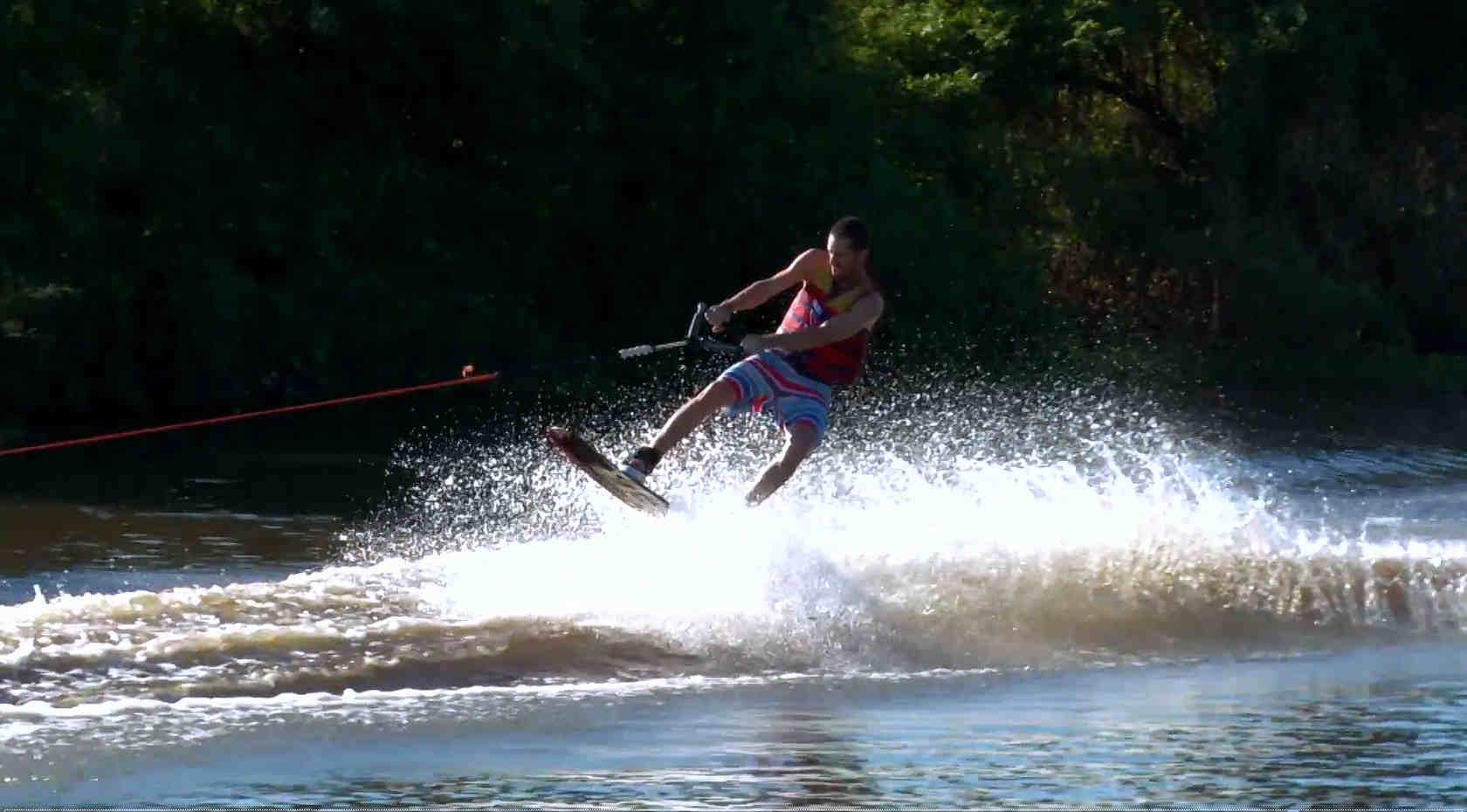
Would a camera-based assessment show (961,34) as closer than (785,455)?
No

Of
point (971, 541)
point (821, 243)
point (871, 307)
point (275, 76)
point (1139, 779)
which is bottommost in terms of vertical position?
point (1139, 779)

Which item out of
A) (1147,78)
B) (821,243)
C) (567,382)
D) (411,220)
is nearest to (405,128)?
(411,220)

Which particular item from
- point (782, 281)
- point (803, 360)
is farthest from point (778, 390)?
point (782, 281)

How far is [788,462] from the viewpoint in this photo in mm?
9672

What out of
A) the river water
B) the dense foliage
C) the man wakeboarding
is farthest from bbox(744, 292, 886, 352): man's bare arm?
the dense foliage

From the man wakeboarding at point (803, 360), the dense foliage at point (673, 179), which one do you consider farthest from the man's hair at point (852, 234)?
the dense foliage at point (673, 179)

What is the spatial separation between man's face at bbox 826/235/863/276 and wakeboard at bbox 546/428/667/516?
4.09 feet

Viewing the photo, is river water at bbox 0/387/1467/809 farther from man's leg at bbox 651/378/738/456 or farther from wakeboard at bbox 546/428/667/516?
man's leg at bbox 651/378/738/456

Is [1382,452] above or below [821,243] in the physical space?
below

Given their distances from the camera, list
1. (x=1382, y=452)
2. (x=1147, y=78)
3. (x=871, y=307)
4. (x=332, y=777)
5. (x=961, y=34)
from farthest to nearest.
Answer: (x=1147, y=78), (x=961, y=34), (x=1382, y=452), (x=871, y=307), (x=332, y=777)

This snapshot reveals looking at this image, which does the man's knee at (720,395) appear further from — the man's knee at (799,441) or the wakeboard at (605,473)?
the wakeboard at (605,473)

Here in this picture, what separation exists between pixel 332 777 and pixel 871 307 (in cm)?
388

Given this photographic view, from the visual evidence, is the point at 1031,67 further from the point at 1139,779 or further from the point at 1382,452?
the point at 1139,779

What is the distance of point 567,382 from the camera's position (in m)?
21.2
